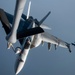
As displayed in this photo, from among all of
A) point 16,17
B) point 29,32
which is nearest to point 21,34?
point 29,32

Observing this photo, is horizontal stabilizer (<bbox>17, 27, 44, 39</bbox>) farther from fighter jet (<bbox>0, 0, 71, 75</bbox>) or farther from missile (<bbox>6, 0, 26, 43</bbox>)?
missile (<bbox>6, 0, 26, 43</bbox>)

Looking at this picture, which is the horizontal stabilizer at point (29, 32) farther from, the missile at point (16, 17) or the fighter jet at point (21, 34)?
the missile at point (16, 17)

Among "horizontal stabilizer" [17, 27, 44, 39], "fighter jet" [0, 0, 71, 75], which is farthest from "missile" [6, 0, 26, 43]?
"horizontal stabilizer" [17, 27, 44, 39]

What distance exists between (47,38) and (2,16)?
11.7 m

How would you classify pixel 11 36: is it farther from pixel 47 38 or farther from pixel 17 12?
pixel 47 38

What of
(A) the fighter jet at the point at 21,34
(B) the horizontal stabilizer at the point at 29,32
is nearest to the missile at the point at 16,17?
(A) the fighter jet at the point at 21,34

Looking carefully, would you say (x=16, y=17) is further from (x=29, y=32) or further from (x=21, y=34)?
(x=21, y=34)


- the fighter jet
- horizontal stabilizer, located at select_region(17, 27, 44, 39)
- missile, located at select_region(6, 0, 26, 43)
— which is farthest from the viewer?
horizontal stabilizer, located at select_region(17, 27, 44, 39)

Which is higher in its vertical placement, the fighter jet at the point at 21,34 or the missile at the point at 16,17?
the missile at the point at 16,17

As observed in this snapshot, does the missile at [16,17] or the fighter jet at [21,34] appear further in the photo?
the fighter jet at [21,34]

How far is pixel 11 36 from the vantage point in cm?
3006

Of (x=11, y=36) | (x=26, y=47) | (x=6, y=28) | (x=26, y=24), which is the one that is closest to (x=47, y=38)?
(x=26, y=24)

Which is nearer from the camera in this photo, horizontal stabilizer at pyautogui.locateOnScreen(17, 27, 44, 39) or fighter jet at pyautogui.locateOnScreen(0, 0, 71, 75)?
fighter jet at pyautogui.locateOnScreen(0, 0, 71, 75)

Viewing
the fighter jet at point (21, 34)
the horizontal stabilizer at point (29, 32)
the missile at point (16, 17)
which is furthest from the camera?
the horizontal stabilizer at point (29, 32)
